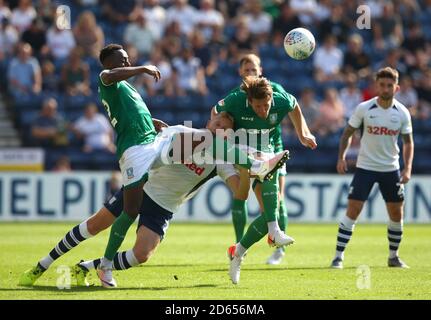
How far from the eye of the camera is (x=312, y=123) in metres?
19.6

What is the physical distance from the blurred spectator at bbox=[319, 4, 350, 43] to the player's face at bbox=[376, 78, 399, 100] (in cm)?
1152

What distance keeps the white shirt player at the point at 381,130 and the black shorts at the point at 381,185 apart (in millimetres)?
69

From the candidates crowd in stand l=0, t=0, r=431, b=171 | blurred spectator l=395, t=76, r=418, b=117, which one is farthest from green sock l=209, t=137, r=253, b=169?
blurred spectator l=395, t=76, r=418, b=117

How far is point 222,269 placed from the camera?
10.6 meters

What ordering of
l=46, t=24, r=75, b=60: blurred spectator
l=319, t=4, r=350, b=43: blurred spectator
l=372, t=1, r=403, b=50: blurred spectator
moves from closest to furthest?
l=46, t=24, r=75, b=60: blurred spectator, l=319, t=4, r=350, b=43: blurred spectator, l=372, t=1, r=403, b=50: blurred spectator

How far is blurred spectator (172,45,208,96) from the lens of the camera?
20.4 metres

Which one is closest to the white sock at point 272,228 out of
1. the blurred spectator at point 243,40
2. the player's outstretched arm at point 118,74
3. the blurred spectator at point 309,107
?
the player's outstretched arm at point 118,74

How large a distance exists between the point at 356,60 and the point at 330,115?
2.56 meters

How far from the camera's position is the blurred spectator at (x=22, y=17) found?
21.1m

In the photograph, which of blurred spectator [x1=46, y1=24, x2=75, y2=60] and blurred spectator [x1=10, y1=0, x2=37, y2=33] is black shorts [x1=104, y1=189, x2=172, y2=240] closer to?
blurred spectator [x1=46, y1=24, x2=75, y2=60]

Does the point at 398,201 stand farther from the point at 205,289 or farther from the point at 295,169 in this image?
the point at 295,169

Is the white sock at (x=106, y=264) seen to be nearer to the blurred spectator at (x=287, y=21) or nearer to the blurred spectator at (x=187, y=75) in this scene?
the blurred spectator at (x=187, y=75)

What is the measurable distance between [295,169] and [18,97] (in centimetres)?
600

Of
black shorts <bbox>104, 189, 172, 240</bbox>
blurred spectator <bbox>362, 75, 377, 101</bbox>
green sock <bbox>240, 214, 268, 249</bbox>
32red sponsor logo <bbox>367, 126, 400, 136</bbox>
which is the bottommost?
green sock <bbox>240, 214, 268, 249</bbox>
